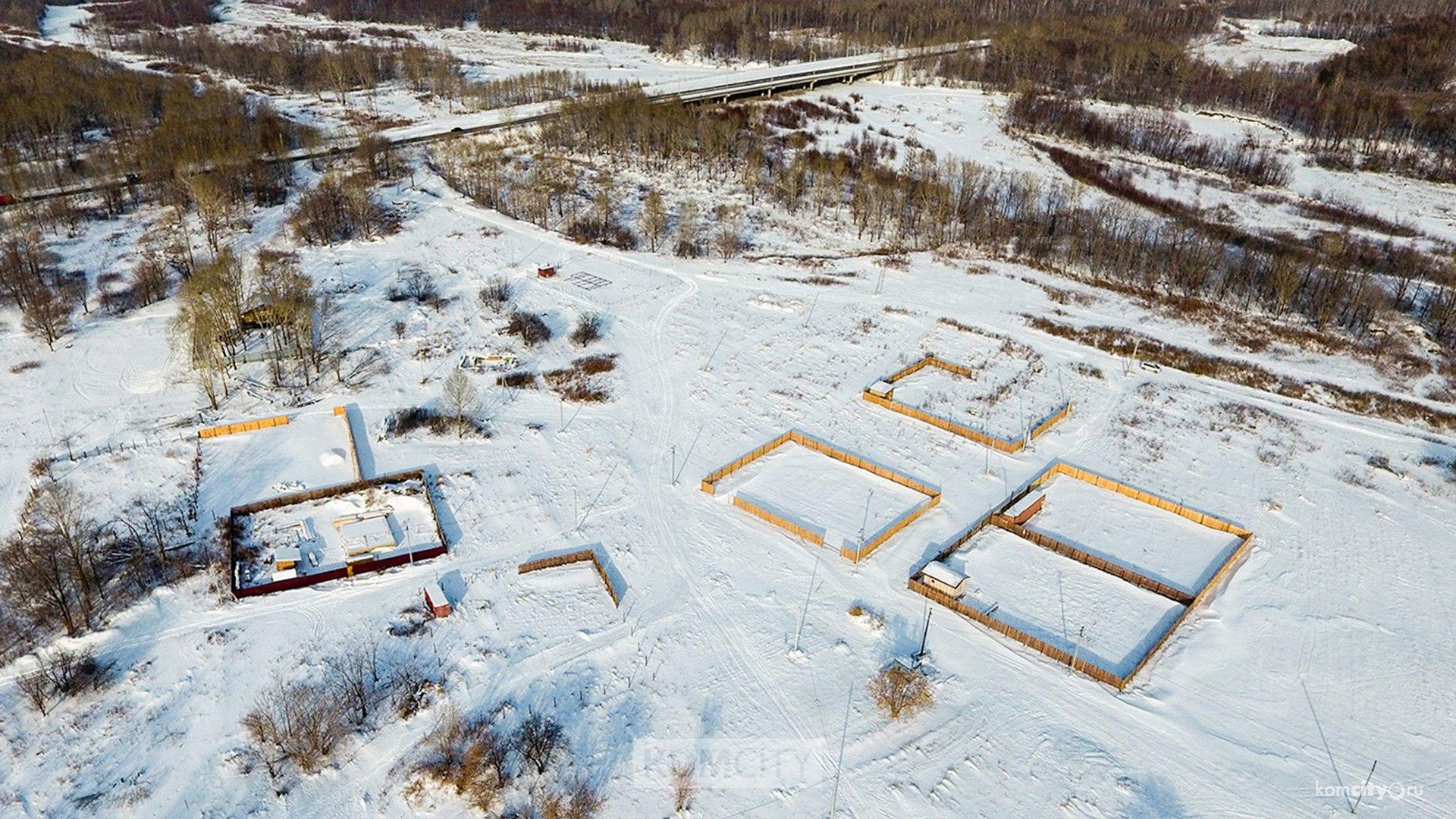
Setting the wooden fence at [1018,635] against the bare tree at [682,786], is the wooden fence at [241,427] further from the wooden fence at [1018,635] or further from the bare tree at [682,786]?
the wooden fence at [1018,635]

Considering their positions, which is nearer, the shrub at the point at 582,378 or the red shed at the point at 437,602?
the red shed at the point at 437,602

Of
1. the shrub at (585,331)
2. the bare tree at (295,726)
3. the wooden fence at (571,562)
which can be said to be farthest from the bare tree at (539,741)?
the shrub at (585,331)

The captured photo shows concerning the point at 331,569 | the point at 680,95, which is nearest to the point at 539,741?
the point at 331,569

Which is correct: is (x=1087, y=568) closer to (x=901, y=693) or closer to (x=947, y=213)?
(x=901, y=693)

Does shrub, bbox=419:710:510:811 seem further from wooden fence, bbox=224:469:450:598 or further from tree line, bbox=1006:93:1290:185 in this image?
tree line, bbox=1006:93:1290:185

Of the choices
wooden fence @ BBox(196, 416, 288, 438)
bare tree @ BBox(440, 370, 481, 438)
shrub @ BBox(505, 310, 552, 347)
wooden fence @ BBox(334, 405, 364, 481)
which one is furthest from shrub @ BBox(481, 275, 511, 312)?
wooden fence @ BBox(196, 416, 288, 438)
